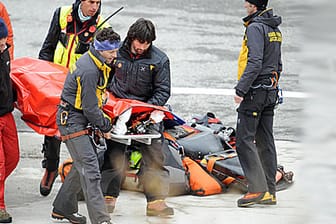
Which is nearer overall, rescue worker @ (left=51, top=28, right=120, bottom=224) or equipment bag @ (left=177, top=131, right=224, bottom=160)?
rescue worker @ (left=51, top=28, right=120, bottom=224)

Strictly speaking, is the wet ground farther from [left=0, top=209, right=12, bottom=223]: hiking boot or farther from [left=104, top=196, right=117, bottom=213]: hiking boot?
[left=0, top=209, right=12, bottom=223]: hiking boot

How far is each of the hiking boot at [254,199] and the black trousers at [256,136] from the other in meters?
0.04

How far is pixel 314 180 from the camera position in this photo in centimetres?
74

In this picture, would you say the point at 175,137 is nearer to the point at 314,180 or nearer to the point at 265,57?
the point at 265,57

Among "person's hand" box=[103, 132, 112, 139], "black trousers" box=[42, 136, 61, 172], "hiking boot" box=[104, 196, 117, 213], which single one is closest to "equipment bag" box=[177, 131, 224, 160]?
"hiking boot" box=[104, 196, 117, 213]

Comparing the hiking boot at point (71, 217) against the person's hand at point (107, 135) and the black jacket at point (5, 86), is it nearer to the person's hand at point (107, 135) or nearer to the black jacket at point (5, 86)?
the person's hand at point (107, 135)

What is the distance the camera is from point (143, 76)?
201 inches

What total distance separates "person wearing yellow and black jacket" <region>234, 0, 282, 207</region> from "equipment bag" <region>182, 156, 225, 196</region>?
28cm

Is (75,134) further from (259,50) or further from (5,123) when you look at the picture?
(259,50)

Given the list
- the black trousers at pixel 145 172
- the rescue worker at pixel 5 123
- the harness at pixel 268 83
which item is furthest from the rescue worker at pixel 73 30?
the harness at pixel 268 83

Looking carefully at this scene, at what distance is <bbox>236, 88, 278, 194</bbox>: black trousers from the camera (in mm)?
5410

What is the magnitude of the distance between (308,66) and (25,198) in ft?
16.9

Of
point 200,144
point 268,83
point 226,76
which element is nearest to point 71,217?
point 200,144

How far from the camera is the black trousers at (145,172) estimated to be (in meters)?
5.21
